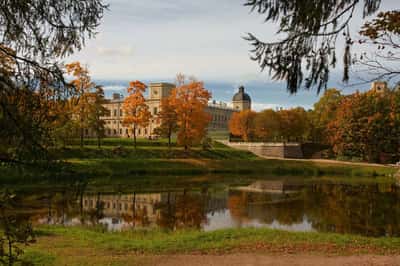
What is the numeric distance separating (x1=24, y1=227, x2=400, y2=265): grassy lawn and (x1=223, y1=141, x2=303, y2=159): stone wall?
42171 mm

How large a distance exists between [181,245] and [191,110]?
94.1ft

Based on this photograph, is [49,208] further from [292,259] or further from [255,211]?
[292,259]

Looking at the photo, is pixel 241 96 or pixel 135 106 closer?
pixel 135 106

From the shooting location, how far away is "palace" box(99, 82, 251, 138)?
75438mm

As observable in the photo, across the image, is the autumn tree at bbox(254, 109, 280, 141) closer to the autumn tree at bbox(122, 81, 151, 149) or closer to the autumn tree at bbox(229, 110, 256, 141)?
the autumn tree at bbox(229, 110, 256, 141)

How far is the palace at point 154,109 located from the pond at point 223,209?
128 ft

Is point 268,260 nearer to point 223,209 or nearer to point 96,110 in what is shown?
point 223,209

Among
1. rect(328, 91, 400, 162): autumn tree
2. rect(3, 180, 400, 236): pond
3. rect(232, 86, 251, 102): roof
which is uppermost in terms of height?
rect(232, 86, 251, 102): roof

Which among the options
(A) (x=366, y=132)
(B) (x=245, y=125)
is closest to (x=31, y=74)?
(A) (x=366, y=132)

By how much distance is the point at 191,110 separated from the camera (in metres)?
39.0

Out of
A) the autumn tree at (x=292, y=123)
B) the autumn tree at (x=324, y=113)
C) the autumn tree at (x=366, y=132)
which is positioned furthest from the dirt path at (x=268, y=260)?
the autumn tree at (x=292, y=123)

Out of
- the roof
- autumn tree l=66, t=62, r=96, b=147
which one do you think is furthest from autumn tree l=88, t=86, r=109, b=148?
the roof

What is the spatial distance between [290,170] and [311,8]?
3591 centimetres

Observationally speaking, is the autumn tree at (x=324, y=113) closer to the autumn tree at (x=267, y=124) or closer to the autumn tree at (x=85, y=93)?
the autumn tree at (x=267, y=124)
